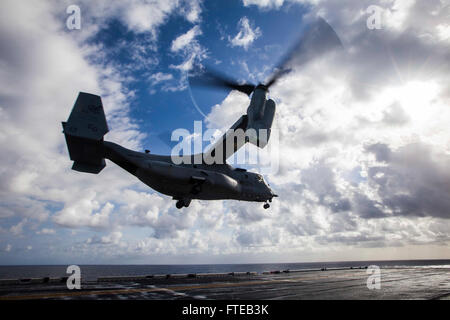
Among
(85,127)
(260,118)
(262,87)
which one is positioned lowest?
(85,127)

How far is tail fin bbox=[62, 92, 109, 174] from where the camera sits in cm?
1493

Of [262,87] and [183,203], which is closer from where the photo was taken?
[262,87]

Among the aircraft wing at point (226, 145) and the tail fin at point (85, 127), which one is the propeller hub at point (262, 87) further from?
the tail fin at point (85, 127)

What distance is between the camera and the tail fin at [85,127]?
588 inches

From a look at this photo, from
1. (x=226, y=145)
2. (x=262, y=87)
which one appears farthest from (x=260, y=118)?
(x=226, y=145)

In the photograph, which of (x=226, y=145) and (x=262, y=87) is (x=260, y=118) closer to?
(x=262, y=87)

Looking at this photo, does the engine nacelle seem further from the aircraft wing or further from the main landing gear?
the main landing gear

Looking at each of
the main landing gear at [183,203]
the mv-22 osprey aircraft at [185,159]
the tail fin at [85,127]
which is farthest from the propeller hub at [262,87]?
the tail fin at [85,127]

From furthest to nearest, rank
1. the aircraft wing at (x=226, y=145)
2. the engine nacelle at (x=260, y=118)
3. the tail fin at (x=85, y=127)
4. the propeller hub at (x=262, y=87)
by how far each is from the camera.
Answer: the aircraft wing at (x=226, y=145) → the propeller hub at (x=262, y=87) → the engine nacelle at (x=260, y=118) → the tail fin at (x=85, y=127)

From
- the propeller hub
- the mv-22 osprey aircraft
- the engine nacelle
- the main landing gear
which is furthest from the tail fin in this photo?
the propeller hub

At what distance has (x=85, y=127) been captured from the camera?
50.0 feet

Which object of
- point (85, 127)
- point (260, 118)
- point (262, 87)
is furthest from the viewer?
point (262, 87)
